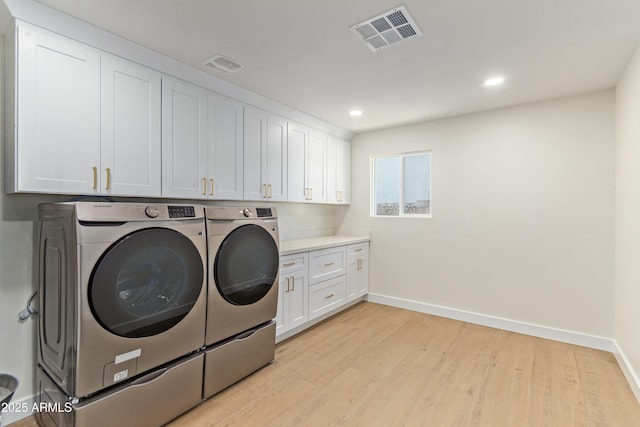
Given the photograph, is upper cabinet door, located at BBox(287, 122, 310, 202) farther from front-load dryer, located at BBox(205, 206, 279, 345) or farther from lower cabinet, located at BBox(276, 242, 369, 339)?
front-load dryer, located at BBox(205, 206, 279, 345)

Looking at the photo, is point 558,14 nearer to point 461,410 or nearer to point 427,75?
point 427,75

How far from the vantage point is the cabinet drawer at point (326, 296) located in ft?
10.6

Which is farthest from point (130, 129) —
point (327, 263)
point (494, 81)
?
point (494, 81)

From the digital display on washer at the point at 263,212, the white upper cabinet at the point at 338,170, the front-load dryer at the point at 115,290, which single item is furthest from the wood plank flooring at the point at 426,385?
the white upper cabinet at the point at 338,170

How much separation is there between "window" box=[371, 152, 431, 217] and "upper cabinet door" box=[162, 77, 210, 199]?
253 cm

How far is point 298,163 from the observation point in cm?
351

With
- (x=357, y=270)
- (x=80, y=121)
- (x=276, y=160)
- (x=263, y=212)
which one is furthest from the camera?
(x=357, y=270)

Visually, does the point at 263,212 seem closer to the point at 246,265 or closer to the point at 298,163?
the point at 246,265

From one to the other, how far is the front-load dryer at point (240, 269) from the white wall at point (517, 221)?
2116mm

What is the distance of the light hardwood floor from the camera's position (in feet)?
6.30

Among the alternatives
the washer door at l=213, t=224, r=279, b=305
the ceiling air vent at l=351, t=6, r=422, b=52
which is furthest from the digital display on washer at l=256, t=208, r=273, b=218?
the ceiling air vent at l=351, t=6, r=422, b=52

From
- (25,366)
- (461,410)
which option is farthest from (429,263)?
(25,366)

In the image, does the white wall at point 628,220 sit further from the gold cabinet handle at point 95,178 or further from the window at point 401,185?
the gold cabinet handle at point 95,178

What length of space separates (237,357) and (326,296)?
1.38m
